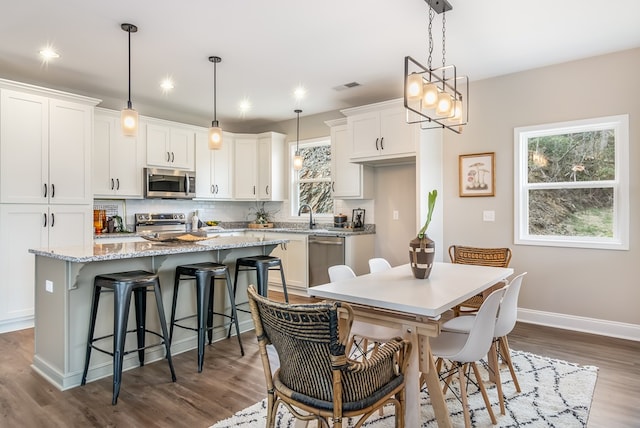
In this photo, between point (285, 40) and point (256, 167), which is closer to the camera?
point (285, 40)

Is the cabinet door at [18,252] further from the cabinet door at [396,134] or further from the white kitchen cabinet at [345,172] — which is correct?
the cabinet door at [396,134]

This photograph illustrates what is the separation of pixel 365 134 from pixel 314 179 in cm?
144

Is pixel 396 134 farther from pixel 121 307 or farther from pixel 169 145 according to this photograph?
pixel 121 307

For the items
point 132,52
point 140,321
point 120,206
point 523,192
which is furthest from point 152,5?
point 523,192

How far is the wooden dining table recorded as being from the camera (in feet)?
6.03

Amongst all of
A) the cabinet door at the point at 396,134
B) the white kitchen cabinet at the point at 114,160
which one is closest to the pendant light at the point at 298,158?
the cabinet door at the point at 396,134

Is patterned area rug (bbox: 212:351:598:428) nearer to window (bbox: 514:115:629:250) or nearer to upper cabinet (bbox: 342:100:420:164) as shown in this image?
window (bbox: 514:115:629:250)

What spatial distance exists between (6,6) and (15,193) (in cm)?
182

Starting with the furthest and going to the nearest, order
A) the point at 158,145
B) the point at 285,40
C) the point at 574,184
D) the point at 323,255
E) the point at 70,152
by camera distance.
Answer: the point at 158,145 < the point at 323,255 < the point at 70,152 < the point at 574,184 < the point at 285,40

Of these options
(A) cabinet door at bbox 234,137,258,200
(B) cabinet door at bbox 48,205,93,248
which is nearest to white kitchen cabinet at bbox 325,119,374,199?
(A) cabinet door at bbox 234,137,258,200

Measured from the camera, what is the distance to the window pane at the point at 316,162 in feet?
19.6

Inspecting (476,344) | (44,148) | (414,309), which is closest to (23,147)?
(44,148)

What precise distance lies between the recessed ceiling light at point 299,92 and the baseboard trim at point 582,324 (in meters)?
3.48

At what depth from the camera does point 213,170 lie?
236 inches
